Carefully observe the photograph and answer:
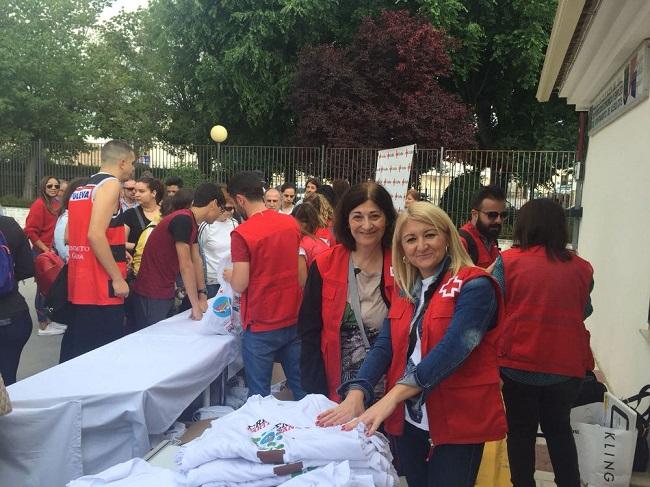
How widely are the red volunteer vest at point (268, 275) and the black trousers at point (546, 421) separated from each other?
4.49ft

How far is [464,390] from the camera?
2.03 m

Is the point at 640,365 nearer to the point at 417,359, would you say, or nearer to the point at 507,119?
the point at 417,359

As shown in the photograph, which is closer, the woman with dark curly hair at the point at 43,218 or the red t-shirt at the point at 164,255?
the red t-shirt at the point at 164,255

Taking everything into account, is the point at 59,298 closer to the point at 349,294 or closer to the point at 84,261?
the point at 84,261

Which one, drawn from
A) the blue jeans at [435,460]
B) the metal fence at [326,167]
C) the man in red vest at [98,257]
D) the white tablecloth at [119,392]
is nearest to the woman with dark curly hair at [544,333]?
the blue jeans at [435,460]

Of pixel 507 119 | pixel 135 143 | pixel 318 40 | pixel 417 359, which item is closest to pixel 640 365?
pixel 417 359

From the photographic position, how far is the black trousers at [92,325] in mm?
3973

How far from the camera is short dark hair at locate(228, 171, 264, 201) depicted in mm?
3842

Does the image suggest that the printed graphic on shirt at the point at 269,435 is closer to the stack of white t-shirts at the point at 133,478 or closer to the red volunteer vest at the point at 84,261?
the stack of white t-shirts at the point at 133,478

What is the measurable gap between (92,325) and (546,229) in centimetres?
290

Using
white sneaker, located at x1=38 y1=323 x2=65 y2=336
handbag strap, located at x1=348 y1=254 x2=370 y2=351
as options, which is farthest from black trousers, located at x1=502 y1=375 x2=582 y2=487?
white sneaker, located at x1=38 y1=323 x2=65 y2=336

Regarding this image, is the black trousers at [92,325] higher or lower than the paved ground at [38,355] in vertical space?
higher

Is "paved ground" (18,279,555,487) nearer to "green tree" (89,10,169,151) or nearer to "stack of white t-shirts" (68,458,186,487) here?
"stack of white t-shirts" (68,458,186,487)

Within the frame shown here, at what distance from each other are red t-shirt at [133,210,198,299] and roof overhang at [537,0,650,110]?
10.0 ft
